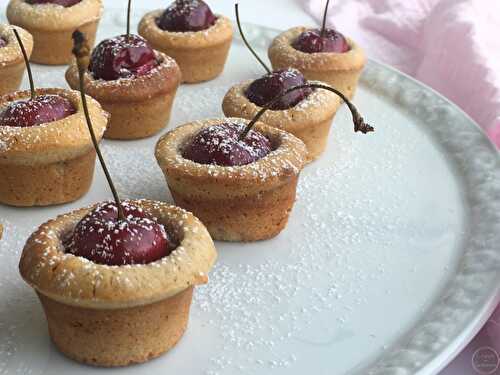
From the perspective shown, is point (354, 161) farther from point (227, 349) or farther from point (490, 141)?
point (227, 349)

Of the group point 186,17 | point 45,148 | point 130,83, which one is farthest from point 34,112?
point 186,17

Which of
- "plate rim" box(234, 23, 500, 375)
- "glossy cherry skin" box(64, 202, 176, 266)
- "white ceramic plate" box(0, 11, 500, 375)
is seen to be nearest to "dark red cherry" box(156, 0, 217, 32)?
"white ceramic plate" box(0, 11, 500, 375)

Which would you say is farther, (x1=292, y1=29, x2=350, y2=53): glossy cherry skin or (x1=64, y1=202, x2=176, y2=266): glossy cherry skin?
(x1=292, y1=29, x2=350, y2=53): glossy cherry skin

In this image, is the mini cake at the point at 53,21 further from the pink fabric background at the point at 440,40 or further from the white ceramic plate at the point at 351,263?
the pink fabric background at the point at 440,40

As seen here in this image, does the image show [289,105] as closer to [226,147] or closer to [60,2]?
[226,147]

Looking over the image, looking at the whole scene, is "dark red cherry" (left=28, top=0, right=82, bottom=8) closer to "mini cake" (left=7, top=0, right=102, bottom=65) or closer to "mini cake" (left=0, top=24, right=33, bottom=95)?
"mini cake" (left=7, top=0, right=102, bottom=65)

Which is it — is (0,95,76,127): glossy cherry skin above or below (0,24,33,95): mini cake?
above

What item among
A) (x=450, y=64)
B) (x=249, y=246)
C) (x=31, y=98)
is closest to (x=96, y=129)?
(x=31, y=98)

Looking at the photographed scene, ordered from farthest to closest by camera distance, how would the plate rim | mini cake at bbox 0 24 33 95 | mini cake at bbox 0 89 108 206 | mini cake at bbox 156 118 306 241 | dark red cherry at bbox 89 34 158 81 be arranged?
mini cake at bbox 0 24 33 95
dark red cherry at bbox 89 34 158 81
mini cake at bbox 0 89 108 206
mini cake at bbox 156 118 306 241
the plate rim
